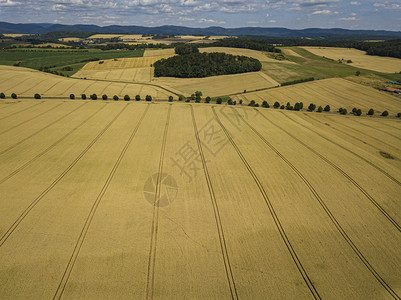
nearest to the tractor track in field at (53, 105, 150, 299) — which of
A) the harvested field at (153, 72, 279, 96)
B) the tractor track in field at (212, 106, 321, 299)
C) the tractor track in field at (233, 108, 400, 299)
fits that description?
the tractor track in field at (212, 106, 321, 299)

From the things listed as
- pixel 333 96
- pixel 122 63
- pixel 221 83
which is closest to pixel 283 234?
pixel 333 96

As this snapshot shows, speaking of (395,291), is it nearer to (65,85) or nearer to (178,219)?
(178,219)

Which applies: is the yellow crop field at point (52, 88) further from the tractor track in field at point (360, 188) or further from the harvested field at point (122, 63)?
the tractor track in field at point (360, 188)

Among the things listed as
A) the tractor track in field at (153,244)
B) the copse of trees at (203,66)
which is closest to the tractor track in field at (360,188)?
the tractor track in field at (153,244)

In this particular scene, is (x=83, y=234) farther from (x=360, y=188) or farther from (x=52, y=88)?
(x=52, y=88)

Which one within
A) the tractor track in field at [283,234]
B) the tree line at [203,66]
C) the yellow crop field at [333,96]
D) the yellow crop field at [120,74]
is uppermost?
the tree line at [203,66]

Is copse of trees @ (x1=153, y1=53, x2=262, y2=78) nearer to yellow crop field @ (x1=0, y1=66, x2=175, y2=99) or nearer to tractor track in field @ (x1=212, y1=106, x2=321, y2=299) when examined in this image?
yellow crop field @ (x1=0, y1=66, x2=175, y2=99)
